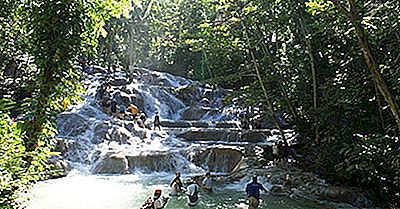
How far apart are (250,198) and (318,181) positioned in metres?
3.19

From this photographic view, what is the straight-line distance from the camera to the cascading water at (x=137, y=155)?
39.2 ft

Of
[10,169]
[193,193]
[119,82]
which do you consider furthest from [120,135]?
[10,169]

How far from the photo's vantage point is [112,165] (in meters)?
16.9

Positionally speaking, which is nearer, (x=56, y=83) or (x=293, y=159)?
(x=56, y=83)

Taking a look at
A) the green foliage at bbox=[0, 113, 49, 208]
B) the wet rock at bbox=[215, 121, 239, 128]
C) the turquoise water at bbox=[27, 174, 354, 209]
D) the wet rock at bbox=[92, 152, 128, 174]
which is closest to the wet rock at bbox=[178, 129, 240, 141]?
the wet rock at bbox=[215, 121, 239, 128]

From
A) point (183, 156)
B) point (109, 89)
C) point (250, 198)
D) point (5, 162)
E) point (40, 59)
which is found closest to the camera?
point (5, 162)

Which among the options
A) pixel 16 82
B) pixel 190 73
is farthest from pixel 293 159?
pixel 190 73

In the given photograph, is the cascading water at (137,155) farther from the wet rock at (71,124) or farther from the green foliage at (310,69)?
the green foliage at (310,69)

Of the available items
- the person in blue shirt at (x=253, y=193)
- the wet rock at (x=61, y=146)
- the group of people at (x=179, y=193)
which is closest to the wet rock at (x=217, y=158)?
the group of people at (x=179, y=193)

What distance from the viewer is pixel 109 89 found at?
88.3 feet

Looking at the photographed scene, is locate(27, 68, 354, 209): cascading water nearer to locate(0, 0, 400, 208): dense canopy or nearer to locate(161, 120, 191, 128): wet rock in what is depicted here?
locate(161, 120, 191, 128): wet rock

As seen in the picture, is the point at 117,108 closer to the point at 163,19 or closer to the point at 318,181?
the point at 318,181

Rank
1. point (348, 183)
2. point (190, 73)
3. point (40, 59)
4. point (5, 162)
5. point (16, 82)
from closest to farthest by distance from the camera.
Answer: point (5, 162)
point (40, 59)
point (348, 183)
point (16, 82)
point (190, 73)

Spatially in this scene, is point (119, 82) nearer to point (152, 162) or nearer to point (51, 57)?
point (152, 162)
